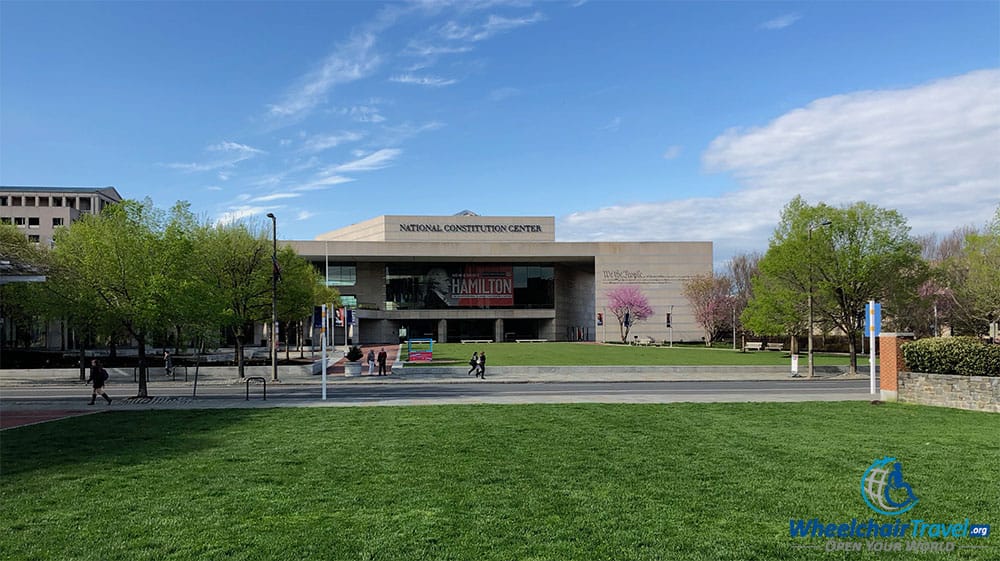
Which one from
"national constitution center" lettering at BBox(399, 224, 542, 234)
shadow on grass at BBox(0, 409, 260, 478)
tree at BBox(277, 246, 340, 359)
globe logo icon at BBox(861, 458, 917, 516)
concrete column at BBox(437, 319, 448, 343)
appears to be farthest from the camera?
"national constitution center" lettering at BBox(399, 224, 542, 234)

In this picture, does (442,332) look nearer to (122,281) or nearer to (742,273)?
(742,273)

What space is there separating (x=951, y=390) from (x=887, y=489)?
12.9 metres

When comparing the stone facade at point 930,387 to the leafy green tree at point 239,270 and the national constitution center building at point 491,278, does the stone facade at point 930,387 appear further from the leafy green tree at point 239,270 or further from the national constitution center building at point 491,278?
the national constitution center building at point 491,278

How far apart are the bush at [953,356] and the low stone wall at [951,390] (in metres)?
0.35

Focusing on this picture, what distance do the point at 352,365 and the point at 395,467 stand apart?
29.3m

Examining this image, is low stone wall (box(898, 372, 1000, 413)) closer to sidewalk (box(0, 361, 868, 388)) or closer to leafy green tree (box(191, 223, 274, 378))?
sidewalk (box(0, 361, 868, 388))

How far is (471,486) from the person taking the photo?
985 cm

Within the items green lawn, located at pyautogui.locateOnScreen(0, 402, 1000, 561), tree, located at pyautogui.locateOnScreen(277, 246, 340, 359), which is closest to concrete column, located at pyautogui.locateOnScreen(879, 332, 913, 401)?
green lawn, located at pyautogui.locateOnScreen(0, 402, 1000, 561)

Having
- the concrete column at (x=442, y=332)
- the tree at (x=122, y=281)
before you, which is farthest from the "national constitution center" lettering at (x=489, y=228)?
the tree at (x=122, y=281)

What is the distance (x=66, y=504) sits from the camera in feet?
29.8

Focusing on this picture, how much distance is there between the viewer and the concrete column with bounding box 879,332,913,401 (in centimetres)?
2141

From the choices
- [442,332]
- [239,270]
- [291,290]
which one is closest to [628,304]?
[442,332]

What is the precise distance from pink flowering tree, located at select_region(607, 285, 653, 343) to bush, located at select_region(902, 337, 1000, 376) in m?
66.5

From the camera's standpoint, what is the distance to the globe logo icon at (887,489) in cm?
880
